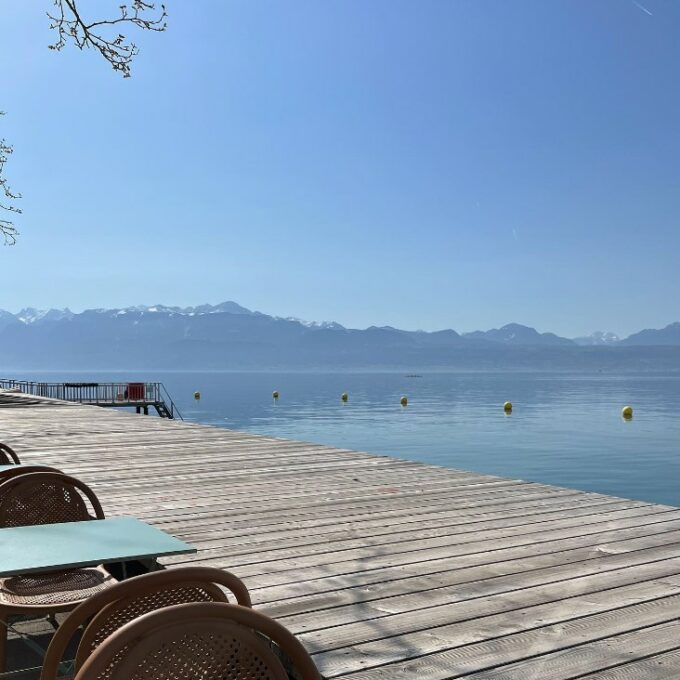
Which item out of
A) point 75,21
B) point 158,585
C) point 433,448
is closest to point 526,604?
point 158,585

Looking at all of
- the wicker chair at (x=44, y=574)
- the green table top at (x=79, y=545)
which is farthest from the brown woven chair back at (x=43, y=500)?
the green table top at (x=79, y=545)

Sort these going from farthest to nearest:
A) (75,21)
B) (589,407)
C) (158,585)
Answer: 1. (589,407)
2. (75,21)
3. (158,585)

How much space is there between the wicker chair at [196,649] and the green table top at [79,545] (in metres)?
1.13

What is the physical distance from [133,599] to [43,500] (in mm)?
1850

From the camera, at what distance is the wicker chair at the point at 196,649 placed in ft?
5.08

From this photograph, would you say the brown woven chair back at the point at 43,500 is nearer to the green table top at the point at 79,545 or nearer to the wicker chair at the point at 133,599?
the green table top at the point at 79,545

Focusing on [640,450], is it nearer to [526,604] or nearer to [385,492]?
[385,492]

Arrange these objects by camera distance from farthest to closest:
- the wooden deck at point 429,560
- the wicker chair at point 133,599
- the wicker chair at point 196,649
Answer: the wooden deck at point 429,560 < the wicker chair at point 133,599 < the wicker chair at point 196,649

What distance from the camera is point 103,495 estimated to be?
6035mm

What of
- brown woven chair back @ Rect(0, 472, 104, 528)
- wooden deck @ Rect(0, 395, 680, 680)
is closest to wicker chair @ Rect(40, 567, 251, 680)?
wooden deck @ Rect(0, 395, 680, 680)

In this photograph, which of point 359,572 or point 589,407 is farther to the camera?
point 589,407

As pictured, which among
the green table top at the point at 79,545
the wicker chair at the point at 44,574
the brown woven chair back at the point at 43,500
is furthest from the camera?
the brown woven chair back at the point at 43,500

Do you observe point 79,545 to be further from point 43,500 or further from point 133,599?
point 133,599

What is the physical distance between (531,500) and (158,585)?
428cm
